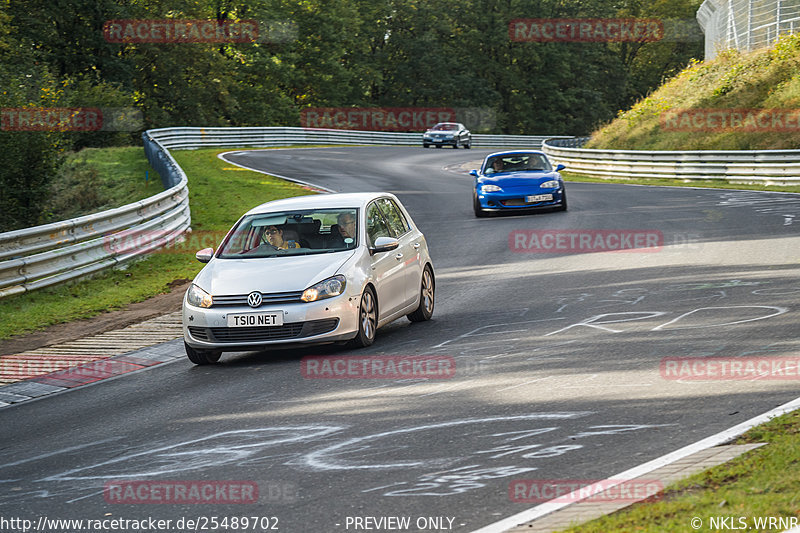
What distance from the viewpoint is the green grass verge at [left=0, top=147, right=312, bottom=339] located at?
43.1 feet

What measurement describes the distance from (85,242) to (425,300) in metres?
6.40

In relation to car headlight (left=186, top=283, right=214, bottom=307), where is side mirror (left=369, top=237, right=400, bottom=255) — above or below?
above

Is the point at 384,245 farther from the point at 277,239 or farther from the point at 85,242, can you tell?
the point at 85,242

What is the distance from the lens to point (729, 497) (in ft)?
15.2

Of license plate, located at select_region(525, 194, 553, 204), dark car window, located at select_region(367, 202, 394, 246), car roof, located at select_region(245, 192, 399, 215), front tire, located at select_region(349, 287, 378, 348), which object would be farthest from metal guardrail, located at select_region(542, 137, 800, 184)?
front tire, located at select_region(349, 287, 378, 348)

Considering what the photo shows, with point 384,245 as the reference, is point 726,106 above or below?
above

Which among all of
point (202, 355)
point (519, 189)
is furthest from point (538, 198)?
point (202, 355)

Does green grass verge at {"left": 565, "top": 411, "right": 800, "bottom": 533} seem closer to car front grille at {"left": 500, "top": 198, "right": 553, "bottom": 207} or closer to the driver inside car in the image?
the driver inside car

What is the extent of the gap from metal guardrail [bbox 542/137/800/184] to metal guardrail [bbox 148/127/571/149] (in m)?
19.1

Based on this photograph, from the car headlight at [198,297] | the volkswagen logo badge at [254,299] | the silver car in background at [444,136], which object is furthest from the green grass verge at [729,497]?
the silver car in background at [444,136]

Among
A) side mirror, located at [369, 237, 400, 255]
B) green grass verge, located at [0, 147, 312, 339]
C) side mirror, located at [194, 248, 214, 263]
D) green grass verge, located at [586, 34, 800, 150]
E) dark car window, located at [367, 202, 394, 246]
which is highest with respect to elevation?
green grass verge, located at [586, 34, 800, 150]

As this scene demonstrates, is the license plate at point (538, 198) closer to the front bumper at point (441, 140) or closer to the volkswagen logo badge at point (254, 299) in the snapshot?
the volkswagen logo badge at point (254, 299)

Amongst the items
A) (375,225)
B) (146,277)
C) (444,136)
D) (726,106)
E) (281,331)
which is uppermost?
(726,106)

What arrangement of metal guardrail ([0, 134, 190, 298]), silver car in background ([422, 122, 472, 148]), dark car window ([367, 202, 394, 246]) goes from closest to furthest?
dark car window ([367, 202, 394, 246])
metal guardrail ([0, 134, 190, 298])
silver car in background ([422, 122, 472, 148])
